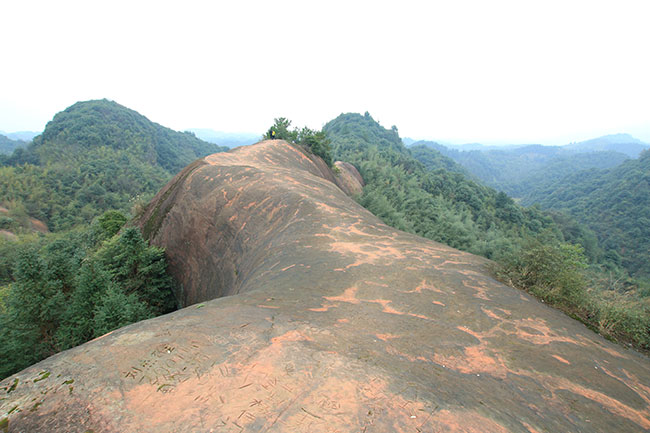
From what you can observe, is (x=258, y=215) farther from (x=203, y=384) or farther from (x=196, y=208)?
(x=203, y=384)

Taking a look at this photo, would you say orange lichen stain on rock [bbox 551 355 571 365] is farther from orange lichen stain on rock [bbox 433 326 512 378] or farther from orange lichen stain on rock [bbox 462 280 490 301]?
orange lichen stain on rock [bbox 462 280 490 301]

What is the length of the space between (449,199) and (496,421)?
40.8m

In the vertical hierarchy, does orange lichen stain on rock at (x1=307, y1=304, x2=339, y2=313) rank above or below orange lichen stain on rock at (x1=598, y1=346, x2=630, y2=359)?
above

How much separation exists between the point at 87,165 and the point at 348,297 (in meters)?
67.4

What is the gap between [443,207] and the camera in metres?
32.1

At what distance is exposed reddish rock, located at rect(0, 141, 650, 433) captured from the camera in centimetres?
229

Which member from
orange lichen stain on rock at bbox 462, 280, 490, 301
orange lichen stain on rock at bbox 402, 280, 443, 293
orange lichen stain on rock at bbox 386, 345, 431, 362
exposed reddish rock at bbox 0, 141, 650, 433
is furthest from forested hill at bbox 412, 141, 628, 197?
orange lichen stain on rock at bbox 386, 345, 431, 362

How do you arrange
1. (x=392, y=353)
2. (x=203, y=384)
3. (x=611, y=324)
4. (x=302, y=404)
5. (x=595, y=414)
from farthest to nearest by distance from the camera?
(x=611, y=324) → (x=392, y=353) → (x=595, y=414) → (x=203, y=384) → (x=302, y=404)

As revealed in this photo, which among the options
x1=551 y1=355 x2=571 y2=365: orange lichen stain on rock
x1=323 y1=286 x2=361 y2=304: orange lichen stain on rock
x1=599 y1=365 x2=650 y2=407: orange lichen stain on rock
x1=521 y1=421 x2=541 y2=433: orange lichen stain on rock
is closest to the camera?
x1=521 y1=421 x2=541 y2=433: orange lichen stain on rock

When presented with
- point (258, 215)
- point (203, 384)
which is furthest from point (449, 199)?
point (203, 384)

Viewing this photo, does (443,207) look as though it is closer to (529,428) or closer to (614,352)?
(614,352)

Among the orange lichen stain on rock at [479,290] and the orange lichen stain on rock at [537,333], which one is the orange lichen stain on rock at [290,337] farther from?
the orange lichen stain on rock at [479,290]

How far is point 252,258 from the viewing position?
8172 millimetres

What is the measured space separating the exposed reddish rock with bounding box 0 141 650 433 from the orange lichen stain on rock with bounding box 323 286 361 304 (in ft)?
0.09
